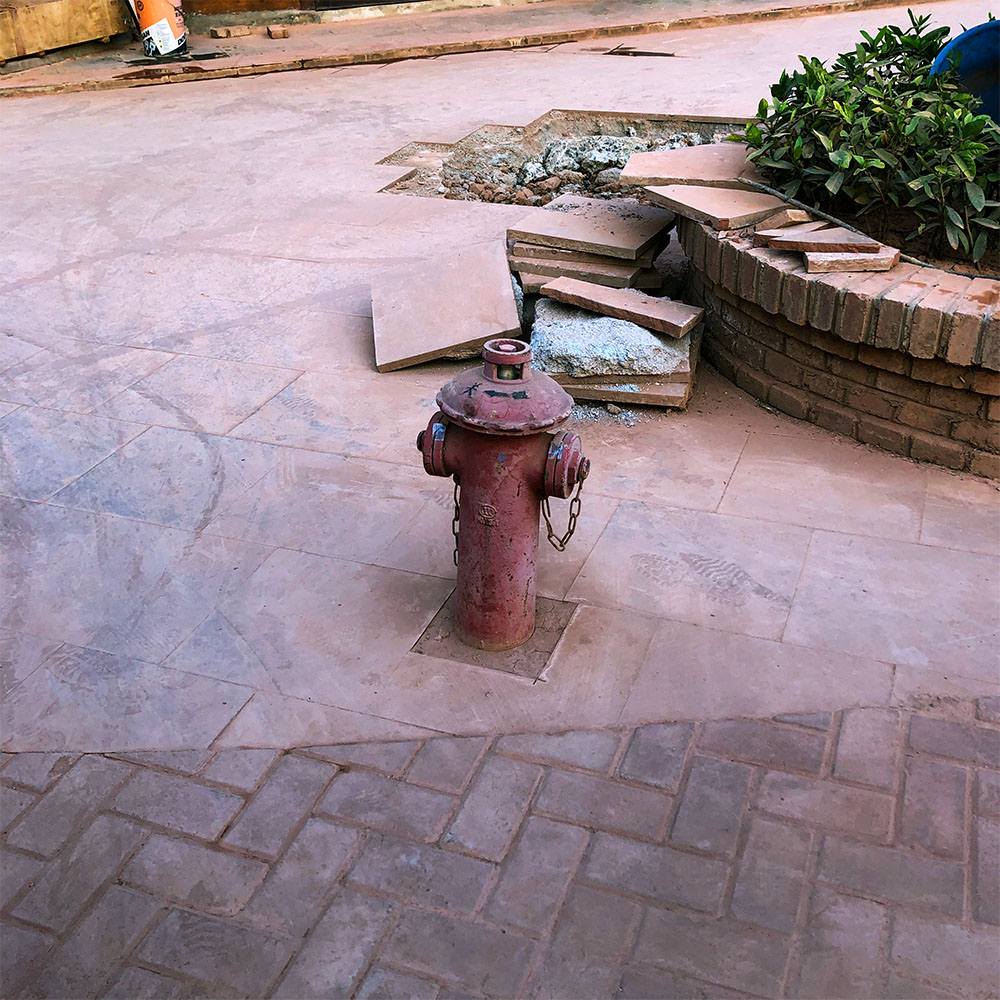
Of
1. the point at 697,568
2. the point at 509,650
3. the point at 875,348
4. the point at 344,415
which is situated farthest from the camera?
the point at 344,415

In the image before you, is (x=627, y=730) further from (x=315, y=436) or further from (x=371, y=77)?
(x=371, y=77)

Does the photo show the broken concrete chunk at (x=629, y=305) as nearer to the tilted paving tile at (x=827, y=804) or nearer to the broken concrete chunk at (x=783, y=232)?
the broken concrete chunk at (x=783, y=232)

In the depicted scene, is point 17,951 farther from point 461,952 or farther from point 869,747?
point 869,747

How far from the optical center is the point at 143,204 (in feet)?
26.7

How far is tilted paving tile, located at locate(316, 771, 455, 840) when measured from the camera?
292cm


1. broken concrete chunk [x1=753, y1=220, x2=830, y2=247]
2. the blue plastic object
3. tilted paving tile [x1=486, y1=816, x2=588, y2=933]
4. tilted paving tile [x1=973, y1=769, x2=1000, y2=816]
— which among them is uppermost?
the blue plastic object

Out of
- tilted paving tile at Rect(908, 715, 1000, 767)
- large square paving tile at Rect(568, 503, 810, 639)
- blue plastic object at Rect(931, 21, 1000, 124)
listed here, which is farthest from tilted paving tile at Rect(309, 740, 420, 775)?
blue plastic object at Rect(931, 21, 1000, 124)

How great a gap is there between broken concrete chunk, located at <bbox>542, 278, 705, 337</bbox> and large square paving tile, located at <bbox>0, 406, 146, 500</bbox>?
2.21m

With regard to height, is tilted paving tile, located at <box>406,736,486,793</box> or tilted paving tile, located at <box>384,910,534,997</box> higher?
A: tilted paving tile, located at <box>406,736,486,793</box>

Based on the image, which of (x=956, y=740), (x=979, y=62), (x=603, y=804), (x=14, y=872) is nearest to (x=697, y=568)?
(x=956, y=740)

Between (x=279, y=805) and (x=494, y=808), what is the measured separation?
2.01 feet

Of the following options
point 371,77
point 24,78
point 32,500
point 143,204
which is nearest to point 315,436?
point 32,500

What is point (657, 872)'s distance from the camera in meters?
2.77

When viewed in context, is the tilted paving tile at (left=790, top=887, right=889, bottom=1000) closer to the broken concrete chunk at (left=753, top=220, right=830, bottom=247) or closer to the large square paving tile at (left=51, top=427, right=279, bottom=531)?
the large square paving tile at (left=51, top=427, right=279, bottom=531)
